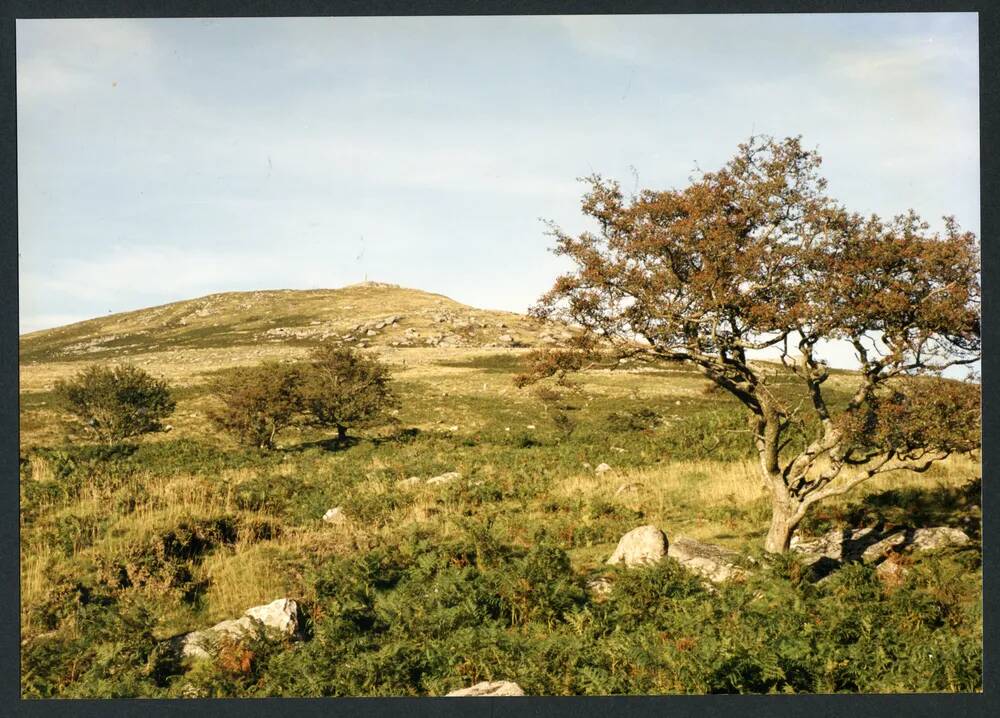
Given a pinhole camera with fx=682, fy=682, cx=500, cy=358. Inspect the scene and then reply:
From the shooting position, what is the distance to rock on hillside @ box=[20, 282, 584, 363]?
58406mm

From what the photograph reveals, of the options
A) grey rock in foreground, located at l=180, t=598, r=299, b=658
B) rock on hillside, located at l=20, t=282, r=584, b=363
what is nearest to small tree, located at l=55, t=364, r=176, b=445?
grey rock in foreground, located at l=180, t=598, r=299, b=658

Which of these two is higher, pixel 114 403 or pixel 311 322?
pixel 311 322

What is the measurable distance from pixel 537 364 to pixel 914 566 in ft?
21.9

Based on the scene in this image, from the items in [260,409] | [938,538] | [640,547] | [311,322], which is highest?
[311,322]

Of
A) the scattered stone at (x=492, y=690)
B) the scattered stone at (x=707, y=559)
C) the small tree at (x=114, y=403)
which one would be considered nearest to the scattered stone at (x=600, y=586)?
the scattered stone at (x=707, y=559)

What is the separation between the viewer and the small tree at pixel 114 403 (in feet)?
74.4

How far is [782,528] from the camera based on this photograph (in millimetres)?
10633

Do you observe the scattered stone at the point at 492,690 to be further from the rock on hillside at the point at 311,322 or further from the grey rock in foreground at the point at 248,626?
the rock on hillside at the point at 311,322

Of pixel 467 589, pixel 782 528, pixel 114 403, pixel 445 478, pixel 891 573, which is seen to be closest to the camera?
pixel 467 589

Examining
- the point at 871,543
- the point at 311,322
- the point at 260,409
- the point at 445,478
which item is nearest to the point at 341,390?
the point at 260,409

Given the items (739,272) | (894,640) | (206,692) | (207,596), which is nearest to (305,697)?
(206,692)

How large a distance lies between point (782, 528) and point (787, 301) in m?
3.59

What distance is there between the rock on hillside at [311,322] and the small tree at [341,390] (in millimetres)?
22194

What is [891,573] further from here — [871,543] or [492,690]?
[492,690]
